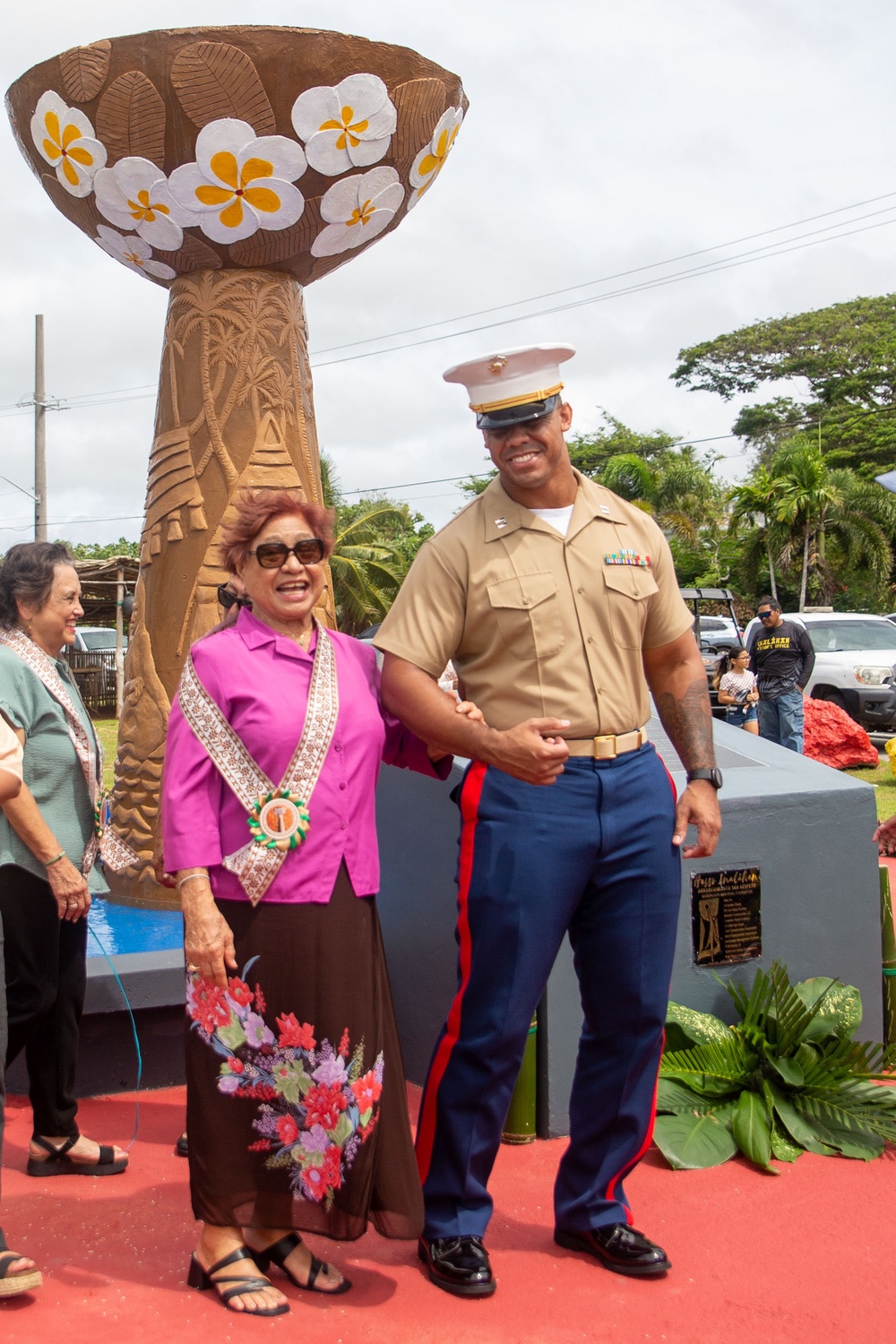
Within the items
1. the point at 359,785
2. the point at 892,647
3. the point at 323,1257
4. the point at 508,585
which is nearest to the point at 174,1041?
the point at 323,1257

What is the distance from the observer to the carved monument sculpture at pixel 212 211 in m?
4.07

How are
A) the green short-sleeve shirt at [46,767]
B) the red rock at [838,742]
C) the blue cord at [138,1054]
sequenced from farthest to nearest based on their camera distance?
the red rock at [838,742]
the blue cord at [138,1054]
the green short-sleeve shirt at [46,767]

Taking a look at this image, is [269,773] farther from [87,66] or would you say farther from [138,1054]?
[87,66]

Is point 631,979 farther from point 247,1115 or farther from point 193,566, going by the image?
point 193,566

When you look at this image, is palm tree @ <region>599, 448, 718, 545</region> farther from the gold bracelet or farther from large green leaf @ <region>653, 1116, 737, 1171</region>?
the gold bracelet

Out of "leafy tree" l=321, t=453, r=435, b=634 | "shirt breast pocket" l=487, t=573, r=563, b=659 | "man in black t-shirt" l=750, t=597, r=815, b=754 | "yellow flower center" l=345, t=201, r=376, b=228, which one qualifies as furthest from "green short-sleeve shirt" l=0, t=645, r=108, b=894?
"leafy tree" l=321, t=453, r=435, b=634

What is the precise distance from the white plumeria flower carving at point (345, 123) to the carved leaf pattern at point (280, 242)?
6.5 inches

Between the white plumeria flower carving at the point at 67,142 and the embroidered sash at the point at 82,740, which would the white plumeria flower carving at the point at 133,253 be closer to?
the white plumeria flower carving at the point at 67,142

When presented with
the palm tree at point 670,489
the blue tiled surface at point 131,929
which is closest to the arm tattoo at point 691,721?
the blue tiled surface at point 131,929

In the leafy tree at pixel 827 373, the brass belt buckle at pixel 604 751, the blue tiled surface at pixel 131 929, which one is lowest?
the blue tiled surface at pixel 131 929

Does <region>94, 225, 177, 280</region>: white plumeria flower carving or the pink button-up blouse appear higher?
<region>94, 225, 177, 280</region>: white plumeria flower carving

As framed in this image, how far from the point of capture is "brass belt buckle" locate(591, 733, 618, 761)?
8.49ft

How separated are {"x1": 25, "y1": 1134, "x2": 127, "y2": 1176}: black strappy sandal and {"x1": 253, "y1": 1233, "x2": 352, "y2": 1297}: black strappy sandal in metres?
0.75

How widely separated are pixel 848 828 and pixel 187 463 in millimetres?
2589
